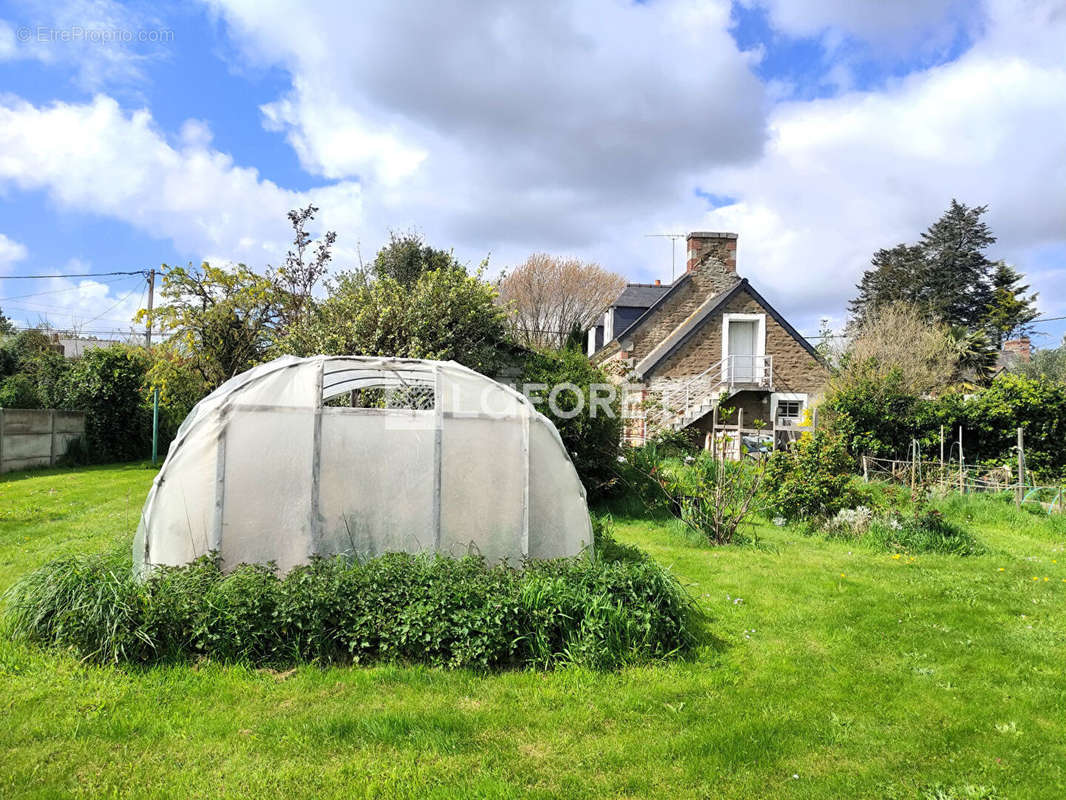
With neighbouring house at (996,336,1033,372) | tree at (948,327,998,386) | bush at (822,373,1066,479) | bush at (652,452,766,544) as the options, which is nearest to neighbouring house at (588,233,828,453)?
bush at (822,373,1066,479)

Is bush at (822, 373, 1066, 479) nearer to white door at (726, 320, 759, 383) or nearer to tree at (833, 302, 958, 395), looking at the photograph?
tree at (833, 302, 958, 395)

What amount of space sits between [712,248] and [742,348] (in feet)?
12.4

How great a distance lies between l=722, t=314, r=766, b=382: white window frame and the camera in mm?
20875

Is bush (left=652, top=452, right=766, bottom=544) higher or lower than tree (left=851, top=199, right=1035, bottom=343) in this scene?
lower

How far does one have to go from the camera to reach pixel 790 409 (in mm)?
21250

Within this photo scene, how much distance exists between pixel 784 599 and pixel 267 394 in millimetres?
5688

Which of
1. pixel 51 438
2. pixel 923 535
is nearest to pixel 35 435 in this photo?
pixel 51 438

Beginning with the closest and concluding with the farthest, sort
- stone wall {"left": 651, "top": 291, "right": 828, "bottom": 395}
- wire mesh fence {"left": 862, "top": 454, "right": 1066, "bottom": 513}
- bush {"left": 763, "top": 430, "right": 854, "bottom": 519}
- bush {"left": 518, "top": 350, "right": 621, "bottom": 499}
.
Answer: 1. bush {"left": 763, "top": 430, "right": 854, "bottom": 519}
2. wire mesh fence {"left": 862, "top": 454, "right": 1066, "bottom": 513}
3. bush {"left": 518, "top": 350, "right": 621, "bottom": 499}
4. stone wall {"left": 651, "top": 291, "right": 828, "bottom": 395}

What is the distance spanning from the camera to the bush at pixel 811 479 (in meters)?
10.7

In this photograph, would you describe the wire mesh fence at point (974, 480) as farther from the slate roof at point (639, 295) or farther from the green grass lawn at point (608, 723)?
the slate roof at point (639, 295)

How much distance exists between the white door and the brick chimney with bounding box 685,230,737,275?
2.45 metres

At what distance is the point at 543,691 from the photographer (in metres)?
4.70

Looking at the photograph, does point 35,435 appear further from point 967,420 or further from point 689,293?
point 967,420

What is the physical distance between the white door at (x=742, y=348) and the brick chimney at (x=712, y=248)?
2.45 metres
